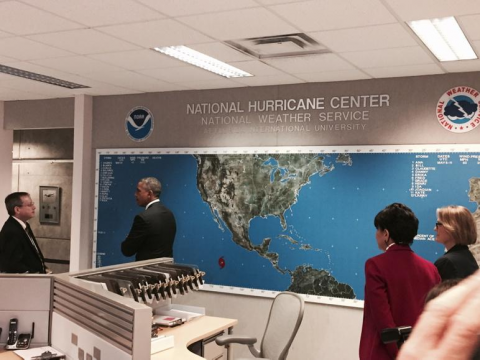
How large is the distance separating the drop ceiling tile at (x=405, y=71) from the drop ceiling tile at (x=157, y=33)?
156 cm

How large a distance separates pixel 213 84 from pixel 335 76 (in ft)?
3.92

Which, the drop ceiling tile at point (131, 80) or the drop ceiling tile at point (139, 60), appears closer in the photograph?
the drop ceiling tile at point (139, 60)

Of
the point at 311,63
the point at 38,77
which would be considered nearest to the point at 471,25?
the point at 311,63

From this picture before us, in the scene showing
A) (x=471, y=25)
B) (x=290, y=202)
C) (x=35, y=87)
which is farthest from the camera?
(x=35, y=87)

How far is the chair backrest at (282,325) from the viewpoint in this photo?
144 inches

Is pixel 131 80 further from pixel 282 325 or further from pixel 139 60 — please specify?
pixel 282 325

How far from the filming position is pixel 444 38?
3.54 meters

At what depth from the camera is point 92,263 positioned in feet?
20.3

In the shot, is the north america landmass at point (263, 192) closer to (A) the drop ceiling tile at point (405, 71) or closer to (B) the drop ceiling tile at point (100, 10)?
(A) the drop ceiling tile at point (405, 71)

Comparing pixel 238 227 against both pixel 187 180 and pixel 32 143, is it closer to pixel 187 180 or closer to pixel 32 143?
pixel 187 180

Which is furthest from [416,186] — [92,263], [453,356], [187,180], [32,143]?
[32,143]

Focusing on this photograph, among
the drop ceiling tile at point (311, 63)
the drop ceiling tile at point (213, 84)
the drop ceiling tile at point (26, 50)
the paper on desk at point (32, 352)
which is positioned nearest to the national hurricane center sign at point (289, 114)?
the drop ceiling tile at point (213, 84)

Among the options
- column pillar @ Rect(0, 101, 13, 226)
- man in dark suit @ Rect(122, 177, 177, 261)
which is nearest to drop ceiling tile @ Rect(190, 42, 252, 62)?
man in dark suit @ Rect(122, 177, 177, 261)

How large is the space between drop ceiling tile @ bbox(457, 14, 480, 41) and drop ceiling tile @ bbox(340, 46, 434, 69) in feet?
1.26
